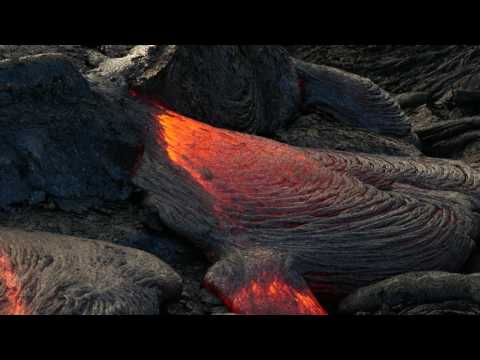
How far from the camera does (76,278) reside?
3.45m

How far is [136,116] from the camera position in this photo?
4.75 meters

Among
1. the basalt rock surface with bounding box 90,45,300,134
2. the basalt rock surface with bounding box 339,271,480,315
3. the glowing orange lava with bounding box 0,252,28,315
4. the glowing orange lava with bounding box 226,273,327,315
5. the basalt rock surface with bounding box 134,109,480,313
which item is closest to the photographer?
the glowing orange lava with bounding box 0,252,28,315

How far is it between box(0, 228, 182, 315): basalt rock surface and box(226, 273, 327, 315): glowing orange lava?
35 centimetres

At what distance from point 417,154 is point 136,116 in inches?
99.7

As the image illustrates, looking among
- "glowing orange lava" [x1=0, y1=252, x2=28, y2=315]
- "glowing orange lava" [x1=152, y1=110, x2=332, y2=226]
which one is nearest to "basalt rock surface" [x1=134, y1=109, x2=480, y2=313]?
"glowing orange lava" [x1=152, y1=110, x2=332, y2=226]

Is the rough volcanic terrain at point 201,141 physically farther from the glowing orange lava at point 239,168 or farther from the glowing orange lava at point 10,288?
the glowing orange lava at point 10,288

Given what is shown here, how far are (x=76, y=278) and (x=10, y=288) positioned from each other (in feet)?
0.96

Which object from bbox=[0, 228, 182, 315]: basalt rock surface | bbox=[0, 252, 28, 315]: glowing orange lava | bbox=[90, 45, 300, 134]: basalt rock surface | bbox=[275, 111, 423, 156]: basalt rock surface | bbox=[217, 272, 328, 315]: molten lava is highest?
bbox=[90, 45, 300, 134]: basalt rock surface

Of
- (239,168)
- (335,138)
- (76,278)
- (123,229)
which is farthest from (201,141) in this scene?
(76,278)

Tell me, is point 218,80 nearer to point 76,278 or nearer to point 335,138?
point 335,138

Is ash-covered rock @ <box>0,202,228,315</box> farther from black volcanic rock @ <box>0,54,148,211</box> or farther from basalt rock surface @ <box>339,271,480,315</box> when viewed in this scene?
basalt rock surface @ <box>339,271,480,315</box>

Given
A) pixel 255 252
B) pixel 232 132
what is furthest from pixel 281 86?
pixel 255 252

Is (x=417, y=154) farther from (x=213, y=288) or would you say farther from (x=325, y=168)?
(x=213, y=288)

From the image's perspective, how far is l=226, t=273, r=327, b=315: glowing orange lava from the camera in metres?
3.83
